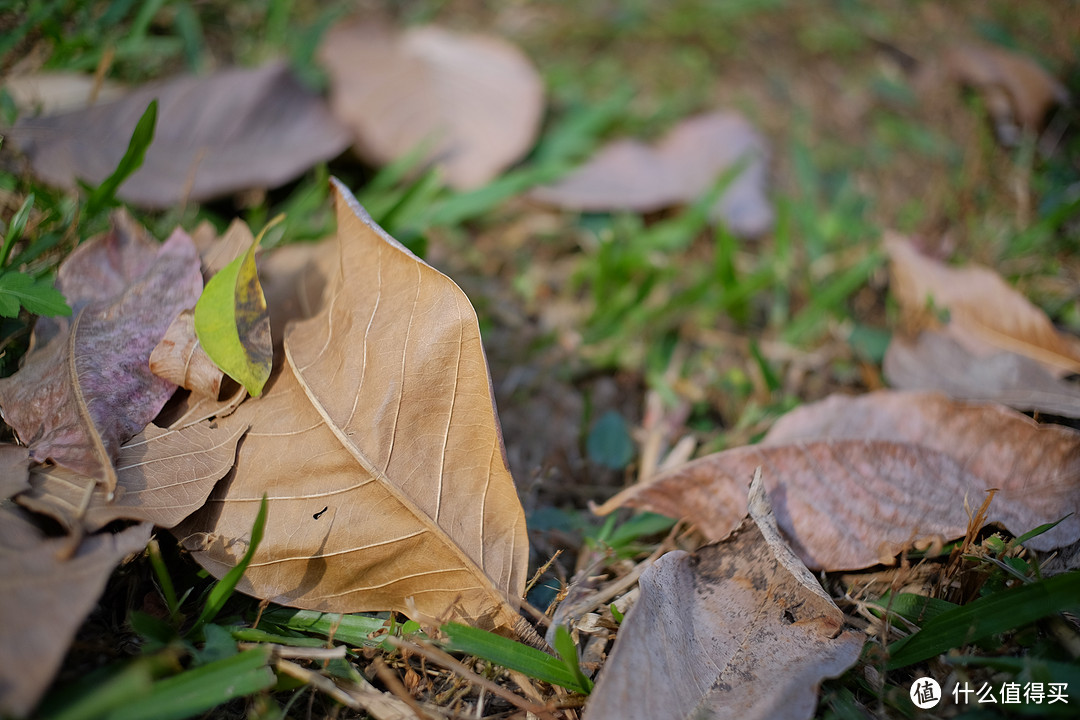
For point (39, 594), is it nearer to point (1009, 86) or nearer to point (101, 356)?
point (101, 356)

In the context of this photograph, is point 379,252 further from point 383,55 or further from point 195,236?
point 383,55

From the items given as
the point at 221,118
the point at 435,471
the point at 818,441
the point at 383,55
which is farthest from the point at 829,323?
the point at 221,118

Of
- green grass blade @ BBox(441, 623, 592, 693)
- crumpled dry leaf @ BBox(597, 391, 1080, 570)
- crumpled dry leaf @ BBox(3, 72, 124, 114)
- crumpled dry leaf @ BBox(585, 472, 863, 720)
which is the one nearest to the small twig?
green grass blade @ BBox(441, 623, 592, 693)

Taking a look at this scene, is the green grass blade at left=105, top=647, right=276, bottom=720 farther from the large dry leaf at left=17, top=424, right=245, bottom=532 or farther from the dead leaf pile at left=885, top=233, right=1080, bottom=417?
the dead leaf pile at left=885, top=233, right=1080, bottom=417

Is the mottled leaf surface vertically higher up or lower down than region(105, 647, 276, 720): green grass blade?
higher up

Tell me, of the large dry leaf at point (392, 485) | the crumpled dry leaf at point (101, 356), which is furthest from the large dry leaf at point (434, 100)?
the large dry leaf at point (392, 485)

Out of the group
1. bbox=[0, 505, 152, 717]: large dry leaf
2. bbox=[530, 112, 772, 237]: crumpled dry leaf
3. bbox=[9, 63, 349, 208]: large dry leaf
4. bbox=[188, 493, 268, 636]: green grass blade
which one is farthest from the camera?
bbox=[530, 112, 772, 237]: crumpled dry leaf
